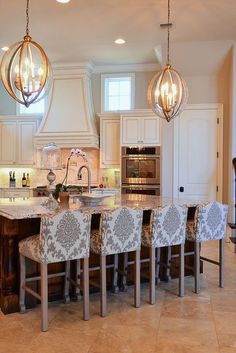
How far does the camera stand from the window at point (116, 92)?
795 centimetres

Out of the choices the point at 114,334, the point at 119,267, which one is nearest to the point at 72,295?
the point at 119,267

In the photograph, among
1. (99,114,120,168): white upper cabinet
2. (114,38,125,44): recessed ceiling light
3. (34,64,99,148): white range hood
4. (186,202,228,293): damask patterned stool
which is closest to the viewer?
(186,202,228,293): damask patterned stool

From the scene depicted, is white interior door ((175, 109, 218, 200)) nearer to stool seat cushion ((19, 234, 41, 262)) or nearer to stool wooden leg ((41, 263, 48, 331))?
stool seat cushion ((19, 234, 41, 262))

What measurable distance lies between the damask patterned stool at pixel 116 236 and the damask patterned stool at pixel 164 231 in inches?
6.3

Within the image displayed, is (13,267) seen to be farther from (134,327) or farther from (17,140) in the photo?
(17,140)

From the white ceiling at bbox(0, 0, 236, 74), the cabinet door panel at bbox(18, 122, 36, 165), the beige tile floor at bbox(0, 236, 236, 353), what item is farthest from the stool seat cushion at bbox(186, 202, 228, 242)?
the cabinet door panel at bbox(18, 122, 36, 165)

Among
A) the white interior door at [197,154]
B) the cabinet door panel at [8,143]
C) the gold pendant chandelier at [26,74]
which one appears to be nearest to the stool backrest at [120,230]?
the gold pendant chandelier at [26,74]

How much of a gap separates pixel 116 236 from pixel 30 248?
757 mm

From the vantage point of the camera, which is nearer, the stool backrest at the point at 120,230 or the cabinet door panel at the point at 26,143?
the stool backrest at the point at 120,230

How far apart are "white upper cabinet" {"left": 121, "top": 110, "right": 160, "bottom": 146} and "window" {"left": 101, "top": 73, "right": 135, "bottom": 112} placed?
777 mm

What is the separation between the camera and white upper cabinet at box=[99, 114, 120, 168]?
746 cm

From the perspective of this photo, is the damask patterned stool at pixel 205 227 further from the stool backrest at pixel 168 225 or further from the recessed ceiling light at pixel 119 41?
the recessed ceiling light at pixel 119 41

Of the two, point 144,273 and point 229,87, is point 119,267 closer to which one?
point 144,273

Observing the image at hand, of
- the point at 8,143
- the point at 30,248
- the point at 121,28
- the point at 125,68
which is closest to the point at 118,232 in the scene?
the point at 30,248
